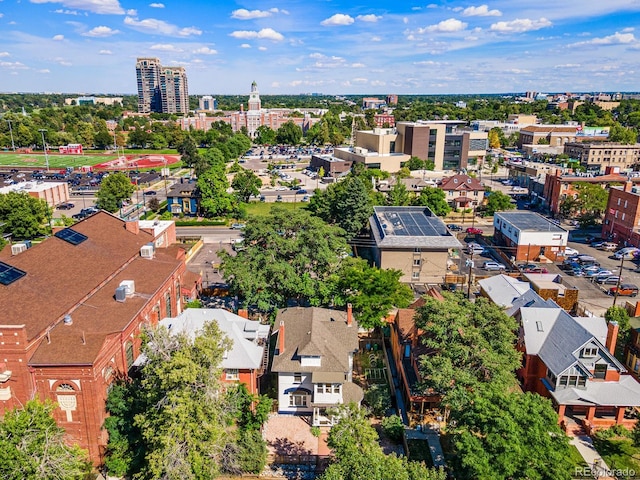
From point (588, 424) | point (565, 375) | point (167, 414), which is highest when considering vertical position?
point (167, 414)

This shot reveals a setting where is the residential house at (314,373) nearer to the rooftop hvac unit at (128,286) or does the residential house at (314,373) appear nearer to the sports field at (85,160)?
the rooftop hvac unit at (128,286)

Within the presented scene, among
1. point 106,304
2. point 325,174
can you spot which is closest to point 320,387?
point 106,304

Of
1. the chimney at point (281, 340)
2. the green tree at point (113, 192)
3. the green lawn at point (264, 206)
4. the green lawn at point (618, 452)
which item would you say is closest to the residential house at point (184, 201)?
the green tree at point (113, 192)

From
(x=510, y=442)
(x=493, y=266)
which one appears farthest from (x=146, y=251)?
(x=493, y=266)

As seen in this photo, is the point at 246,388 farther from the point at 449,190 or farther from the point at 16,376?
the point at 449,190

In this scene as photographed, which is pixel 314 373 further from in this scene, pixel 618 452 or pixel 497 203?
pixel 497 203

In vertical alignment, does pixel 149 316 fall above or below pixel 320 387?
above
